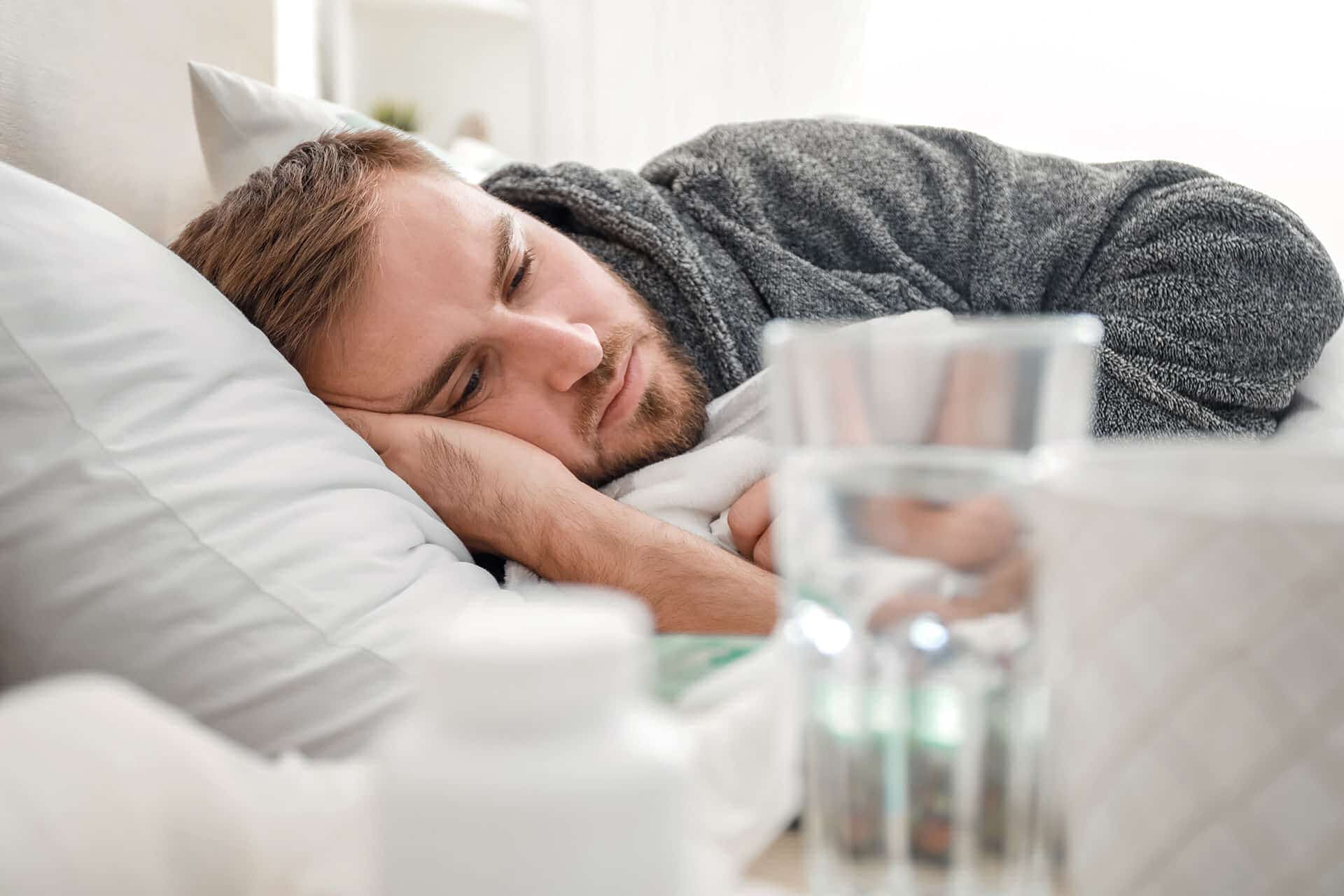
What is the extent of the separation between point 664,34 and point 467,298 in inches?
64.8

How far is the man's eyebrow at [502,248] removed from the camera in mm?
1057

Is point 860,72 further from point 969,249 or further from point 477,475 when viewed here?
point 477,475

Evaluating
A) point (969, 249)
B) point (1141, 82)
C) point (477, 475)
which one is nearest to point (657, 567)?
point (477, 475)

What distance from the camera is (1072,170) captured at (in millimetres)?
1291

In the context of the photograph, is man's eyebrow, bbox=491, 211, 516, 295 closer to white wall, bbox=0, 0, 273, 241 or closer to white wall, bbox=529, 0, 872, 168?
white wall, bbox=0, 0, 273, 241

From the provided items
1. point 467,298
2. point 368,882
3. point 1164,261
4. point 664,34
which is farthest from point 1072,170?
point 664,34

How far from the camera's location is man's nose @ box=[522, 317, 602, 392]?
104 cm

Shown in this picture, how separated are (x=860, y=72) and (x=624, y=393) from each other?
1484mm

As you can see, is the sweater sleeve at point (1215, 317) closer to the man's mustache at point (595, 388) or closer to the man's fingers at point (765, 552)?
the man's fingers at point (765, 552)

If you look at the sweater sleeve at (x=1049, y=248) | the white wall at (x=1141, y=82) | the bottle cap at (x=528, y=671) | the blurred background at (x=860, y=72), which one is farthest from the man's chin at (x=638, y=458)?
the white wall at (x=1141, y=82)

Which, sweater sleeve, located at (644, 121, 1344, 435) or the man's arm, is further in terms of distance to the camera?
sweater sleeve, located at (644, 121, 1344, 435)

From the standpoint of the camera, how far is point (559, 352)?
104 cm

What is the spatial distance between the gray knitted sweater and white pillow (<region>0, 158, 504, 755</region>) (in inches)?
27.5

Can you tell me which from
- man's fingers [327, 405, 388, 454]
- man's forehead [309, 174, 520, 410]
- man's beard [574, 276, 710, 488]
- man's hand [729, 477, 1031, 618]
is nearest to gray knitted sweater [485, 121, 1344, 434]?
man's beard [574, 276, 710, 488]
